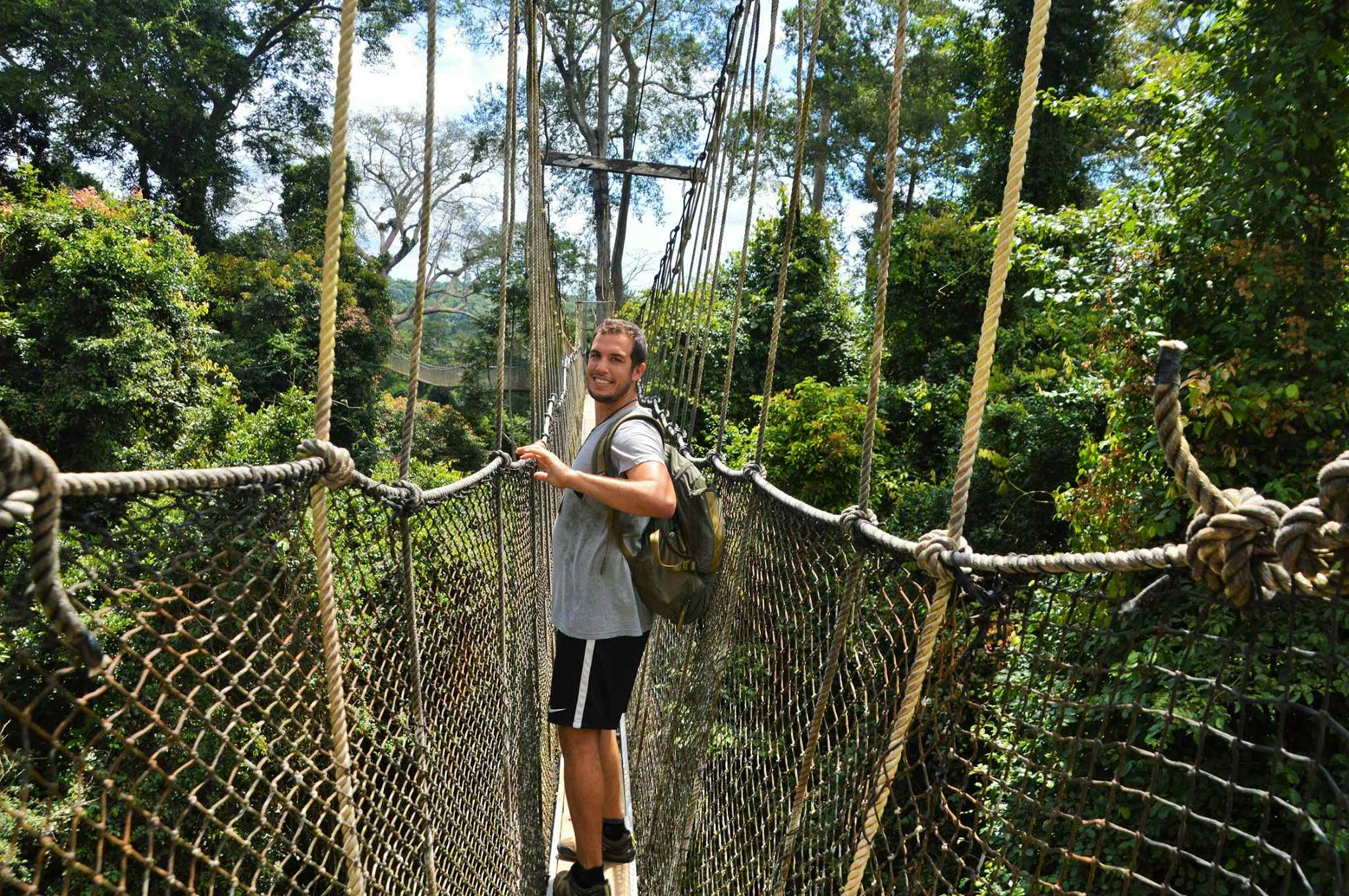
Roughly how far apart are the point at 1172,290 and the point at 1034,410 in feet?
9.03

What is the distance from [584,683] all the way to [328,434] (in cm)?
89

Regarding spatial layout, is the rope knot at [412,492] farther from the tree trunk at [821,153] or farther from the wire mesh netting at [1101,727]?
the tree trunk at [821,153]

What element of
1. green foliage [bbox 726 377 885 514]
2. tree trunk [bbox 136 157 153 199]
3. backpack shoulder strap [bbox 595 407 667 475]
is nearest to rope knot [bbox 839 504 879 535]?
backpack shoulder strap [bbox 595 407 667 475]

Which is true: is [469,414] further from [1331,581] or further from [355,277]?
[1331,581]

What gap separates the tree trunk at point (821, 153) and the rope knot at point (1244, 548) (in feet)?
46.5

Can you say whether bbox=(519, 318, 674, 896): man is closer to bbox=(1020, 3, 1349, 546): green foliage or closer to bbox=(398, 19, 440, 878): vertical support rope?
bbox=(398, 19, 440, 878): vertical support rope

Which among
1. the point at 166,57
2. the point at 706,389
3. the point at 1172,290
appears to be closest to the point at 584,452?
the point at 1172,290

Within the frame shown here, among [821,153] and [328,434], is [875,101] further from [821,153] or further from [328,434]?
[328,434]

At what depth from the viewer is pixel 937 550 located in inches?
31.7

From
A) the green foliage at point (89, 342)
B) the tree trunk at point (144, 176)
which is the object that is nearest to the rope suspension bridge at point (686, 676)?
the green foliage at point (89, 342)

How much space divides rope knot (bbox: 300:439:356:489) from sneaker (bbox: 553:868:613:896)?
121 centimetres

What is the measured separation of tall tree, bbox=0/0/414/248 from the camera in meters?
10.7

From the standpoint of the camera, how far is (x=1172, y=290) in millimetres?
2762

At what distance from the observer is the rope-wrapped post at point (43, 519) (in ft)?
1.46
